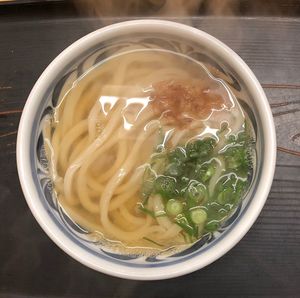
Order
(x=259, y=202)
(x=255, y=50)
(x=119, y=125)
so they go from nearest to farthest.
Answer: (x=259, y=202) < (x=119, y=125) < (x=255, y=50)

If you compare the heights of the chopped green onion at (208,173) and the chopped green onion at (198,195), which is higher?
the chopped green onion at (208,173)

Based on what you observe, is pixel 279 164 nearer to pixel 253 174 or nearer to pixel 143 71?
pixel 253 174

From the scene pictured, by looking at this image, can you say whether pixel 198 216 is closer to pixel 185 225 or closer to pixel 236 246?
pixel 185 225

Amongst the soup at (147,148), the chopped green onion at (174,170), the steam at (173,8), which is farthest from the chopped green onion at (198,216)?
the steam at (173,8)

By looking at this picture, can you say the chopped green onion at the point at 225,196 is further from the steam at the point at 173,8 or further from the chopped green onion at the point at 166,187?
the steam at the point at 173,8

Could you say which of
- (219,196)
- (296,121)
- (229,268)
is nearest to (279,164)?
(296,121)

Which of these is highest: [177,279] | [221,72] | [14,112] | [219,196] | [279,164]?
[221,72]

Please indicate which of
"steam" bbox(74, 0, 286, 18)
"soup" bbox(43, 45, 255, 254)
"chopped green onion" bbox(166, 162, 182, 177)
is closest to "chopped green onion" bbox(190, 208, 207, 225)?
"soup" bbox(43, 45, 255, 254)
